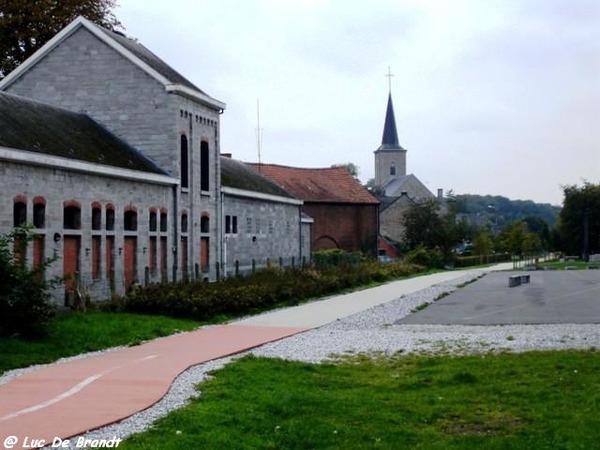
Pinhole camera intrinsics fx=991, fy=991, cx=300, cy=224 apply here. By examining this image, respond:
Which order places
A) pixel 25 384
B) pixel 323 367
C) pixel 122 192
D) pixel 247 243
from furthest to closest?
pixel 247 243 → pixel 122 192 → pixel 323 367 → pixel 25 384

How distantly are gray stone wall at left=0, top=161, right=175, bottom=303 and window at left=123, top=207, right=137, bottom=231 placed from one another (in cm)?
17

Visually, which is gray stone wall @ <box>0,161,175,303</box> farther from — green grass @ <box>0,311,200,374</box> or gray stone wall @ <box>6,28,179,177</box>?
green grass @ <box>0,311,200,374</box>

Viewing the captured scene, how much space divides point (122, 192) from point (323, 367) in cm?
1687

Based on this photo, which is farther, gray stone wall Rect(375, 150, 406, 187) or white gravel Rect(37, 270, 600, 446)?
gray stone wall Rect(375, 150, 406, 187)

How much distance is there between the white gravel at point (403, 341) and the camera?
18531 millimetres

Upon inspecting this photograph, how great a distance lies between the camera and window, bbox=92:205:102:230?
30.2 m

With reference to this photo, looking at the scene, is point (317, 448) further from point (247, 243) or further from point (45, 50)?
point (247, 243)

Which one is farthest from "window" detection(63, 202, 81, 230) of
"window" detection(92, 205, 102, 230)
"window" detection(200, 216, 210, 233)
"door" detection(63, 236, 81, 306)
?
"window" detection(200, 216, 210, 233)

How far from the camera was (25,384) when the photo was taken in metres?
14.5

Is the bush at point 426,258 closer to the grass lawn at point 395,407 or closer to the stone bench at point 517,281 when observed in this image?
the stone bench at point 517,281

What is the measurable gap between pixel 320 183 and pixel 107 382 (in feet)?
214

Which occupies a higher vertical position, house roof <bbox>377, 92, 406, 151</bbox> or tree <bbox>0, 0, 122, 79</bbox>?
house roof <bbox>377, 92, 406, 151</bbox>

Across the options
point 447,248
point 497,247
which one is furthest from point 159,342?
point 497,247

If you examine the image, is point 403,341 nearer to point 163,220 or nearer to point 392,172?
point 163,220
